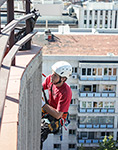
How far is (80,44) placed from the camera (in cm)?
3541

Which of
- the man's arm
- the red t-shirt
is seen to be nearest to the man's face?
the red t-shirt

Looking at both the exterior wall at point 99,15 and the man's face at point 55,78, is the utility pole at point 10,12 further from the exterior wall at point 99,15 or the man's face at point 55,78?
the exterior wall at point 99,15

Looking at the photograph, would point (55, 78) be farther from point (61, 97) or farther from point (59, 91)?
point (61, 97)

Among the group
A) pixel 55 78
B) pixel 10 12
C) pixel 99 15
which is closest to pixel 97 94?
pixel 55 78

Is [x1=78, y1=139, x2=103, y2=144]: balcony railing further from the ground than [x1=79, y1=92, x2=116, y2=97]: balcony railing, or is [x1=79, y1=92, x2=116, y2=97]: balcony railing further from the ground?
[x1=79, y1=92, x2=116, y2=97]: balcony railing

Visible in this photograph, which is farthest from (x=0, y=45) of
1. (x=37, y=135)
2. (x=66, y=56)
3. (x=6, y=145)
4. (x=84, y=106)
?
(x=84, y=106)

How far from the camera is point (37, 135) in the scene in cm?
798

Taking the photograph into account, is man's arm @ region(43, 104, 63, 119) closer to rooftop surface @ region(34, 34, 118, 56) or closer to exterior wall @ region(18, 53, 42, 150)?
exterior wall @ region(18, 53, 42, 150)

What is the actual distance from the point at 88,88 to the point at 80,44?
4.07m

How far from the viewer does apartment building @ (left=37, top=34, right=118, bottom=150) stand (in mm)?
33250

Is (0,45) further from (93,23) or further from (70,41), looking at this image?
(93,23)

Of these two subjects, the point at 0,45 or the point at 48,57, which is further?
the point at 48,57

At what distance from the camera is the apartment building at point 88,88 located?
109 ft

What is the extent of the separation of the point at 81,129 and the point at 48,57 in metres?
7.34
